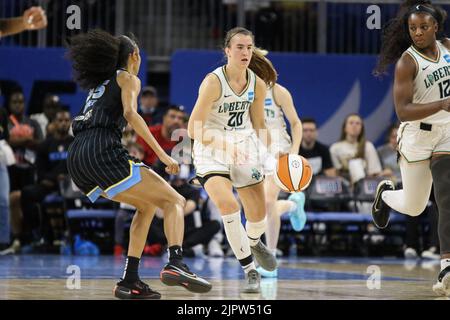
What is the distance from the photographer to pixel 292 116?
972 centimetres

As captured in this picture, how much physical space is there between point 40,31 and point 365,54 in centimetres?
544

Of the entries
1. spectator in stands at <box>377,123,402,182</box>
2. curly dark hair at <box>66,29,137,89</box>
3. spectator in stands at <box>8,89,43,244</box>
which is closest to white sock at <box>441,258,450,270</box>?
curly dark hair at <box>66,29,137,89</box>

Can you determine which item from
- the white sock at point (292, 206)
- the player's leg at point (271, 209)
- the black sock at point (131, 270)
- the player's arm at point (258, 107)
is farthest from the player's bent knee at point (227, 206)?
the white sock at point (292, 206)

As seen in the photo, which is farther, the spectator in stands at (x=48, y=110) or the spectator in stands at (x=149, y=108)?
the spectator in stands at (x=48, y=110)

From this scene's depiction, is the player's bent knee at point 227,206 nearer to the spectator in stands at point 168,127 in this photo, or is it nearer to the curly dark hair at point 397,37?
the curly dark hair at point 397,37

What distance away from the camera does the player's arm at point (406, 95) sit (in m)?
6.98

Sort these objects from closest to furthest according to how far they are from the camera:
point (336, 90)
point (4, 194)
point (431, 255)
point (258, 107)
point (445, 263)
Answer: point (445, 263) < point (258, 107) < point (4, 194) < point (431, 255) < point (336, 90)

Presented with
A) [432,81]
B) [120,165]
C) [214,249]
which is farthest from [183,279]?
[214,249]

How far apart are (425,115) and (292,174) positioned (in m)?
1.96

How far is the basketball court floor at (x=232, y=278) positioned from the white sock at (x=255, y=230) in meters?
0.42

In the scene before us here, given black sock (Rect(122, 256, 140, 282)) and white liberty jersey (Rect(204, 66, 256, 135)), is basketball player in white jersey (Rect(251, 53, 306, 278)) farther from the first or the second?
black sock (Rect(122, 256, 140, 282))

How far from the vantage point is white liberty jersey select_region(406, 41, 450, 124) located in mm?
7227

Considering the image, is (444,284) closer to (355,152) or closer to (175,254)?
(175,254)
